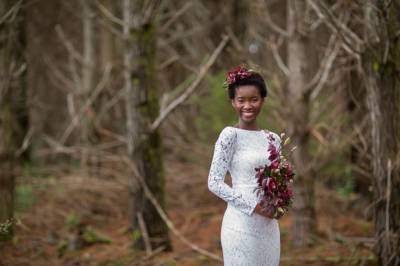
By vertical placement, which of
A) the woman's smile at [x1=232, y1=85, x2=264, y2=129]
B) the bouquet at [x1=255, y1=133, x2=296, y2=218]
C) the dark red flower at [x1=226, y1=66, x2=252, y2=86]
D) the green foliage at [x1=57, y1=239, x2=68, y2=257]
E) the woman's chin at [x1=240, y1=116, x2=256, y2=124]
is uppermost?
the dark red flower at [x1=226, y1=66, x2=252, y2=86]

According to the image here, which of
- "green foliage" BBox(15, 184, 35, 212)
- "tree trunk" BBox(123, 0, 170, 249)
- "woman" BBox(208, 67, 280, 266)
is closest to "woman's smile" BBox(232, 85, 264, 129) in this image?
"woman" BBox(208, 67, 280, 266)

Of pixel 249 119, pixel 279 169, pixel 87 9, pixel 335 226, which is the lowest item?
pixel 335 226

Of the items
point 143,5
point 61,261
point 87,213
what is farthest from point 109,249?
point 143,5

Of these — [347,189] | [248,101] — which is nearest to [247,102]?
[248,101]

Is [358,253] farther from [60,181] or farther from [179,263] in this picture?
[60,181]

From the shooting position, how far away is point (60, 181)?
29.7 feet

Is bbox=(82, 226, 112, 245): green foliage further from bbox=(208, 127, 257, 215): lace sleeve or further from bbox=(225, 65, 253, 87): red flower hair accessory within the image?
bbox=(225, 65, 253, 87): red flower hair accessory

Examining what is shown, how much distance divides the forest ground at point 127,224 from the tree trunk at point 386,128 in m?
0.53

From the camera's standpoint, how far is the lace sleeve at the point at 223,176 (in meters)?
3.36

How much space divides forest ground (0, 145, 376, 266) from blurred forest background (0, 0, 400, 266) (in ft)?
0.08

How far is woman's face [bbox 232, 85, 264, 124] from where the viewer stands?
3436 millimetres

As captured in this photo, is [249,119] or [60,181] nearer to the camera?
[249,119]

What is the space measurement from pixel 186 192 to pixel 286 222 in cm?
239

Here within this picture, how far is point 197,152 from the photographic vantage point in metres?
9.70
